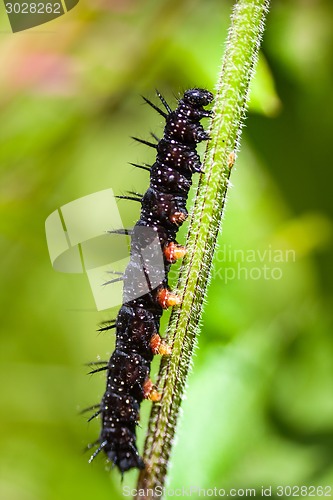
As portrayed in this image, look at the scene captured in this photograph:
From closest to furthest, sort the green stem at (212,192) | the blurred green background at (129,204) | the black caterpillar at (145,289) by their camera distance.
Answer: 1. the green stem at (212,192)
2. the black caterpillar at (145,289)
3. the blurred green background at (129,204)

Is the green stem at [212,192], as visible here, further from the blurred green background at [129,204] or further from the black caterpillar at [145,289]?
the blurred green background at [129,204]

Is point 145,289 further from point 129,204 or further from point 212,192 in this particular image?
point 129,204

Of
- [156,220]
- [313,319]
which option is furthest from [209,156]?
[313,319]

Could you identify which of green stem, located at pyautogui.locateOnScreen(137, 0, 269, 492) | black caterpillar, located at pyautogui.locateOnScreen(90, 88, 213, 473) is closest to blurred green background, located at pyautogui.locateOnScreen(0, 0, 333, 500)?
black caterpillar, located at pyautogui.locateOnScreen(90, 88, 213, 473)

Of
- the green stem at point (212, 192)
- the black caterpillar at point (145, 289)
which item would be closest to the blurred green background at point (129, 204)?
the black caterpillar at point (145, 289)

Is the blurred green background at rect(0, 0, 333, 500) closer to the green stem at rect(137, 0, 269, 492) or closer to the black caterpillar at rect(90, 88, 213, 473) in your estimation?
the black caterpillar at rect(90, 88, 213, 473)
